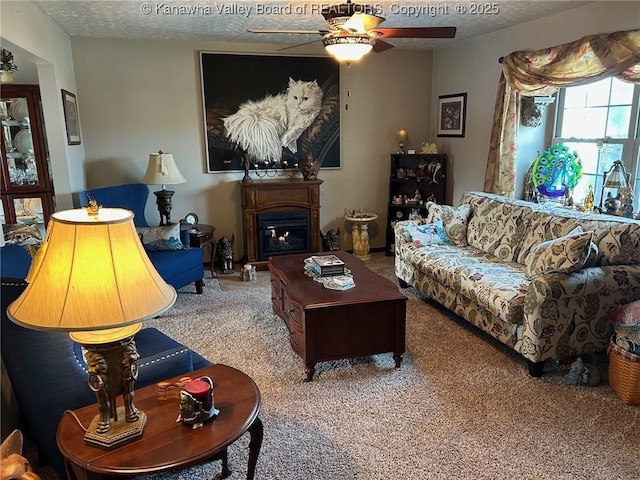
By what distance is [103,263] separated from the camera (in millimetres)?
1299

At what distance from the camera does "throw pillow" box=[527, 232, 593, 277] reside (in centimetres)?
279

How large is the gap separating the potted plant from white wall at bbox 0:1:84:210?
65 cm

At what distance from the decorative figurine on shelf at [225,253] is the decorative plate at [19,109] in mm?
2545

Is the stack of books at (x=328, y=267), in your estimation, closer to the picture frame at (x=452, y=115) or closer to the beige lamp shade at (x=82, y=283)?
the beige lamp shade at (x=82, y=283)

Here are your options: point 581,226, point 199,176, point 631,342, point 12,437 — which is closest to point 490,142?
point 581,226

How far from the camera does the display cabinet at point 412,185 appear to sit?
216 inches

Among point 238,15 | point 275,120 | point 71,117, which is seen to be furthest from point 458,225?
point 71,117

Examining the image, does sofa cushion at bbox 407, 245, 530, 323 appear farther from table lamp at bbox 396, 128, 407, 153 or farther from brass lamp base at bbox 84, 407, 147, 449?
brass lamp base at bbox 84, 407, 147, 449

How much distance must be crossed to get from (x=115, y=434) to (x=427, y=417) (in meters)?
1.62

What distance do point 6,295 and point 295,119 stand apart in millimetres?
4101

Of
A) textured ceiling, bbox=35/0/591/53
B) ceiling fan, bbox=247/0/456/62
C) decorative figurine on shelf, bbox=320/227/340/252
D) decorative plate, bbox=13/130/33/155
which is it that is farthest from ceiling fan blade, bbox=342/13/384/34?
decorative plate, bbox=13/130/33/155

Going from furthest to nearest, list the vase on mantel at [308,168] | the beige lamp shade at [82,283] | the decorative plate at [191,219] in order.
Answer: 1. the vase on mantel at [308,168]
2. the decorative plate at [191,219]
3. the beige lamp shade at [82,283]

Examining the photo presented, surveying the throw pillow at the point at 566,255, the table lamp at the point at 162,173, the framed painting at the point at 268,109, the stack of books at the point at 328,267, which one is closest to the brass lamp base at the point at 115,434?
the stack of books at the point at 328,267

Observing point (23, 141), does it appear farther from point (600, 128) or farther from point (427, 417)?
point (600, 128)
